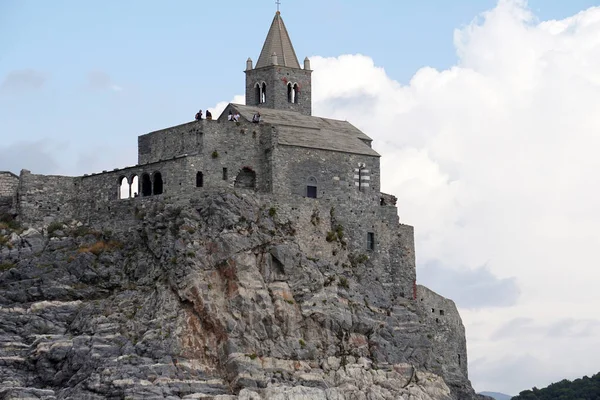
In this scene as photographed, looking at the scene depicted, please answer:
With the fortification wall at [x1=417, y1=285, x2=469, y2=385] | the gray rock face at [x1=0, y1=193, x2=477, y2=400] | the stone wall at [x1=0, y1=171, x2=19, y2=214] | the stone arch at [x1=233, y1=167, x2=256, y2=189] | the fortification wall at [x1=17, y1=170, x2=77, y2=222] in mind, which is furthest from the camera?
the fortification wall at [x1=417, y1=285, x2=469, y2=385]

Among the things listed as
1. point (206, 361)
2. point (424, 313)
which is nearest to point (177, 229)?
point (206, 361)

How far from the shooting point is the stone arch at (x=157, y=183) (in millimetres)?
116938

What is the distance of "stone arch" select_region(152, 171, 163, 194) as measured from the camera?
384 feet

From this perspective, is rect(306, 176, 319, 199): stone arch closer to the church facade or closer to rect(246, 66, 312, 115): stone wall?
the church facade

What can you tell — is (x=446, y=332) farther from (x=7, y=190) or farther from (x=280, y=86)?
(x=7, y=190)

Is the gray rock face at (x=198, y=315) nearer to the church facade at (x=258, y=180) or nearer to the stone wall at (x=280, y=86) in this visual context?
the church facade at (x=258, y=180)

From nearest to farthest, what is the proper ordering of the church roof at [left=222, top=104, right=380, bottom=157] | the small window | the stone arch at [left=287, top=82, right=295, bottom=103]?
1. the church roof at [left=222, top=104, right=380, bottom=157]
2. the small window
3. the stone arch at [left=287, top=82, right=295, bottom=103]

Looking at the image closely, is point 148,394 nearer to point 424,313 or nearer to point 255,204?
point 255,204

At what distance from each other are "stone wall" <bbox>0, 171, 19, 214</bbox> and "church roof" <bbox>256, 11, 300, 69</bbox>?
2292 centimetres

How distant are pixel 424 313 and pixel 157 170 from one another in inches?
974

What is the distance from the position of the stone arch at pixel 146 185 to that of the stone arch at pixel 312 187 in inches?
471

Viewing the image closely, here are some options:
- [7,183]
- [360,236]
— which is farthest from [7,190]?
[360,236]

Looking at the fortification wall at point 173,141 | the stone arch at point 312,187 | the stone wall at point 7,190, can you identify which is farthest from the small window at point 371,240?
the stone wall at point 7,190

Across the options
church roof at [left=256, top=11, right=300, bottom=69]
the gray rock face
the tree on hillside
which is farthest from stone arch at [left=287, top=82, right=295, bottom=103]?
the tree on hillside
